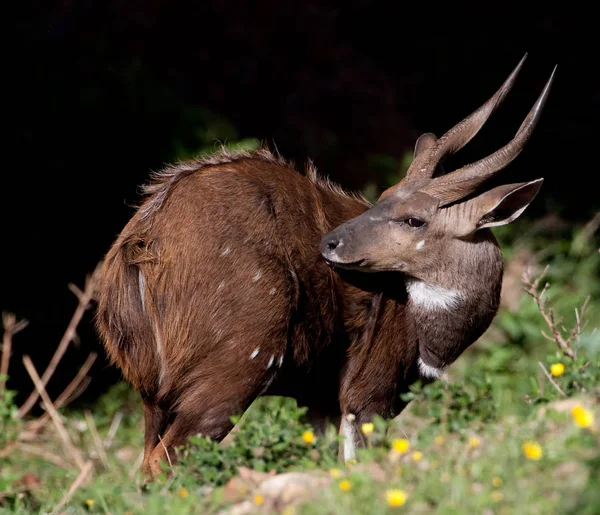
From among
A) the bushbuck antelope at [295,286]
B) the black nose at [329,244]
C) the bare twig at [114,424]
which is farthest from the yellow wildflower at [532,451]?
the bare twig at [114,424]

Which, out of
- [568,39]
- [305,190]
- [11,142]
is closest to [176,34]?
[11,142]

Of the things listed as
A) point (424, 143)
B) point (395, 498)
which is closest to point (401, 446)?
point (395, 498)

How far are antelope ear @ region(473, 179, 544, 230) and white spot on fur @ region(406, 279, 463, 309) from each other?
38cm

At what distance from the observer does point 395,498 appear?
10.9 ft

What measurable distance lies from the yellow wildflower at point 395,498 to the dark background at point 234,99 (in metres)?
4.93

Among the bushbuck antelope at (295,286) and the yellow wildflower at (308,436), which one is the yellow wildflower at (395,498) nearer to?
the yellow wildflower at (308,436)

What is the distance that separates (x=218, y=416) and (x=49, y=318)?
13.3 feet

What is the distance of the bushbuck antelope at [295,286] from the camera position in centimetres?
506

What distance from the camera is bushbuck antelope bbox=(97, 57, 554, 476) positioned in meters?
5.06

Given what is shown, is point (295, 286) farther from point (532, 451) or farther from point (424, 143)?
point (532, 451)

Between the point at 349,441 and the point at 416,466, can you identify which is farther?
the point at 349,441

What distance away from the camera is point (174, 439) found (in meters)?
5.03

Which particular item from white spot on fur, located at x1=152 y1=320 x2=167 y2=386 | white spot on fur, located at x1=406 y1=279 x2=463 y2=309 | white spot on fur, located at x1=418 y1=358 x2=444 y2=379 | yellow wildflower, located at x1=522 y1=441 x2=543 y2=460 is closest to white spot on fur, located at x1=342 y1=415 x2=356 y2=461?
white spot on fur, located at x1=418 y1=358 x2=444 y2=379

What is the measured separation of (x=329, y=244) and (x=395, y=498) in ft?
7.17
